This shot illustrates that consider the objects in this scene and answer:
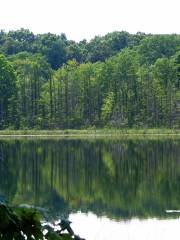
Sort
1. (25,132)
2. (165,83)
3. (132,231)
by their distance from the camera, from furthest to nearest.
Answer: (165,83), (25,132), (132,231)

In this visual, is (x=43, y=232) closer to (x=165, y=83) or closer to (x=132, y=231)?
(x=132, y=231)

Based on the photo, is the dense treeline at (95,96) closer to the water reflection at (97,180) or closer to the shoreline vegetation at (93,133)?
the shoreline vegetation at (93,133)

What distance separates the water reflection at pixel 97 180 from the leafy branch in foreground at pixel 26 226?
13.6m

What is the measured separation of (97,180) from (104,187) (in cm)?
267

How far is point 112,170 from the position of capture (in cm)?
3447

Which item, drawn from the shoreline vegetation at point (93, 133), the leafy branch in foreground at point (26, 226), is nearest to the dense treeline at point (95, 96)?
the shoreline vegetation at point (93, 133)

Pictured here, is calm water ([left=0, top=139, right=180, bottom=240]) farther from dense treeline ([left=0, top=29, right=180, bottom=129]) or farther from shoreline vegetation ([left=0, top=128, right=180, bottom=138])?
dense treeline ([left=0, top=29, right=180, bottom=129])

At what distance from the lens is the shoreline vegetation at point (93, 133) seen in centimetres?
7356

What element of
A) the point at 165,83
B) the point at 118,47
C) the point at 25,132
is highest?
the point at 118,47

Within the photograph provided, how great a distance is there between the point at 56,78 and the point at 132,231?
75.9 metres

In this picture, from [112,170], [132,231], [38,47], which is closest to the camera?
[132,231]

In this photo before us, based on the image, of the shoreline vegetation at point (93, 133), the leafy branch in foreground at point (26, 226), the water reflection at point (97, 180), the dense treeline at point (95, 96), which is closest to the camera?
the leafy branch in foreground at point (26, 226)

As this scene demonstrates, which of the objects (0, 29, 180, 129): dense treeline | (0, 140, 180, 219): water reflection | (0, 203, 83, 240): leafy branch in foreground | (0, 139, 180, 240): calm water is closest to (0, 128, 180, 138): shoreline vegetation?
(0, 29, 180, 129): dense treeline

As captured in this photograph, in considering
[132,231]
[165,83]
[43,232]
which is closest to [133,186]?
[132,231]
